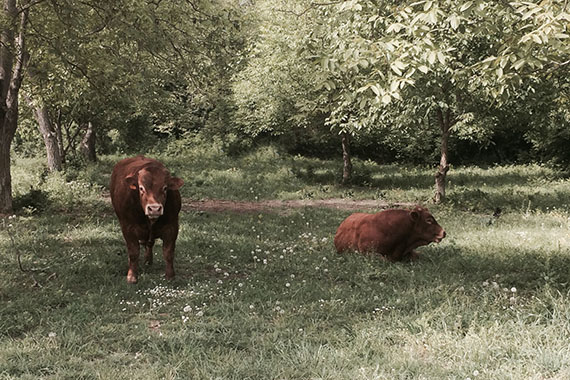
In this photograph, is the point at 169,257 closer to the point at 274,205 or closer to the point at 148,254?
the point at 148,254

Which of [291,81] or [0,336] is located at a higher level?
→ [291,81]

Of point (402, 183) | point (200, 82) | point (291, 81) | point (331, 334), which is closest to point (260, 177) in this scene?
point (291, 81)

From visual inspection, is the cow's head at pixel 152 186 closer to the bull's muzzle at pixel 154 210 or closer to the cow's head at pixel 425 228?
the bull's muzzle at pixel 154 210

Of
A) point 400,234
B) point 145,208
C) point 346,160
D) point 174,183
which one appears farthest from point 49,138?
point 400,234

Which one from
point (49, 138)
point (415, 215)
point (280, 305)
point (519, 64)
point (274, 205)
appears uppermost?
point (519, 64)

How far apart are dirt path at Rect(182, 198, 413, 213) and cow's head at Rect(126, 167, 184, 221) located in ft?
24.0

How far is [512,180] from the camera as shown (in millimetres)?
23344

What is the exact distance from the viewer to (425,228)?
8375 mm

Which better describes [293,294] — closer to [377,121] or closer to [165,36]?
[165,36]

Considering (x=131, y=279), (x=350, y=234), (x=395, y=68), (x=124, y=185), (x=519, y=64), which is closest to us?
(x=395, y=68)

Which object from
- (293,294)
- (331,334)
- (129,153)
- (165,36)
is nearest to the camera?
(331,334)

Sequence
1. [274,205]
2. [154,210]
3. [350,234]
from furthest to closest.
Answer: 1. [274,205]
2. [350,234]
3. [154,210]

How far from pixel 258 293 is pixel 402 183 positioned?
17.2 metres

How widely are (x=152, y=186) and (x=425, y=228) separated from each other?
467 centimetres
